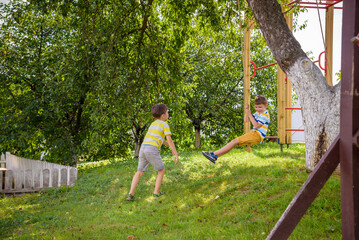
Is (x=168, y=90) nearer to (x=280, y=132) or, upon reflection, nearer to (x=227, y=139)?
(x=280, y=132)

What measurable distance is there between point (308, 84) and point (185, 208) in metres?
3.09

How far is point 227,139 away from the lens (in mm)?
18656

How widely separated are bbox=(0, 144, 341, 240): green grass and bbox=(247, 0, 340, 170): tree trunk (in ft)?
2.69

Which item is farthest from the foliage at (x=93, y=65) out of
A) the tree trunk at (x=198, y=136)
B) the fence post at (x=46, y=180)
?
the tree trunk at (x=198, y=136)

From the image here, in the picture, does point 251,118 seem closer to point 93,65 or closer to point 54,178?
point 93,65

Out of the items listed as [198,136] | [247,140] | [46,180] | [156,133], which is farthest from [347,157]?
[198,136]

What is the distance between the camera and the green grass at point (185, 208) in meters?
4.75

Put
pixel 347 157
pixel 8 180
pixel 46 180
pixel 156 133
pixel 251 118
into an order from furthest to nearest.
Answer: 1. pixel 46 180
2. pixel 8 180
3. pixel 156 133
4. pixel 251 118
5. pixel 347 157

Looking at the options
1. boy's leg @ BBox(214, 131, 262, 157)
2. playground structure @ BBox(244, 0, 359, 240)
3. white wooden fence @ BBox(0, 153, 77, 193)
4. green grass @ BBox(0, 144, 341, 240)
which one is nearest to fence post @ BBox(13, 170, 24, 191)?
white wooden fence @ BBox(0, 153, 77, 193)

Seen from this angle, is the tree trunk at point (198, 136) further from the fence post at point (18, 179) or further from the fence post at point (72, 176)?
the fence post at point (18, 179)

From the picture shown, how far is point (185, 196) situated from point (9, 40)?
9.58m

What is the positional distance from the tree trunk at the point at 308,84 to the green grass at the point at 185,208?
820 mm

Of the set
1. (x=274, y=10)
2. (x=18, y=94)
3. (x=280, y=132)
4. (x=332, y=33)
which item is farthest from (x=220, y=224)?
(x=18, y=94)

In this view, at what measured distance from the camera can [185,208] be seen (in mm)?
6285
